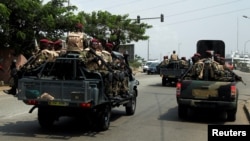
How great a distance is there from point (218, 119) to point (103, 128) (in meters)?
4.45

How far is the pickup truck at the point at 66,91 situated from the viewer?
9773 mm

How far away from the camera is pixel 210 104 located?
1255 centimetres

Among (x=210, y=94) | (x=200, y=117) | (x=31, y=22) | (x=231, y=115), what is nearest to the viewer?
(x=210, y=94)

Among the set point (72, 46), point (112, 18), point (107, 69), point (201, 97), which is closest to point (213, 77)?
point (201, 97)

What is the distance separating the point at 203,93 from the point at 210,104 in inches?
14.0

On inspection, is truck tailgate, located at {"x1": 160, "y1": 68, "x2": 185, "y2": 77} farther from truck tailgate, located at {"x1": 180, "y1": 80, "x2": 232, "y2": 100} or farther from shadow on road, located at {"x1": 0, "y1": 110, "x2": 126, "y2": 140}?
shadow on road, located at {"x1": 0, "y1": 110, "x2": 126, "y2": 140}

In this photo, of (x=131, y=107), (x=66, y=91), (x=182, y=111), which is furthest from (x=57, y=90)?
(x=182, y=111)

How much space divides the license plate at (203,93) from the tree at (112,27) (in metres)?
34.6

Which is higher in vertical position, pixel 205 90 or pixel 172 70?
pixel 172 70

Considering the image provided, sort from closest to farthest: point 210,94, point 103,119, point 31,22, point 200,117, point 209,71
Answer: point 103,119 → point 210,94 → point 209,71 → point 200,117 → point 31,22

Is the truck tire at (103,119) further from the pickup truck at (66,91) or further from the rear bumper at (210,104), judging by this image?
the rear bumper at (210,104)

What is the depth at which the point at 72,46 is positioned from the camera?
10.7 m

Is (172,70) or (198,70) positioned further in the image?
(172,70)

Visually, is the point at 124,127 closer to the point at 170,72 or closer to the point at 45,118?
the point at 45,118
